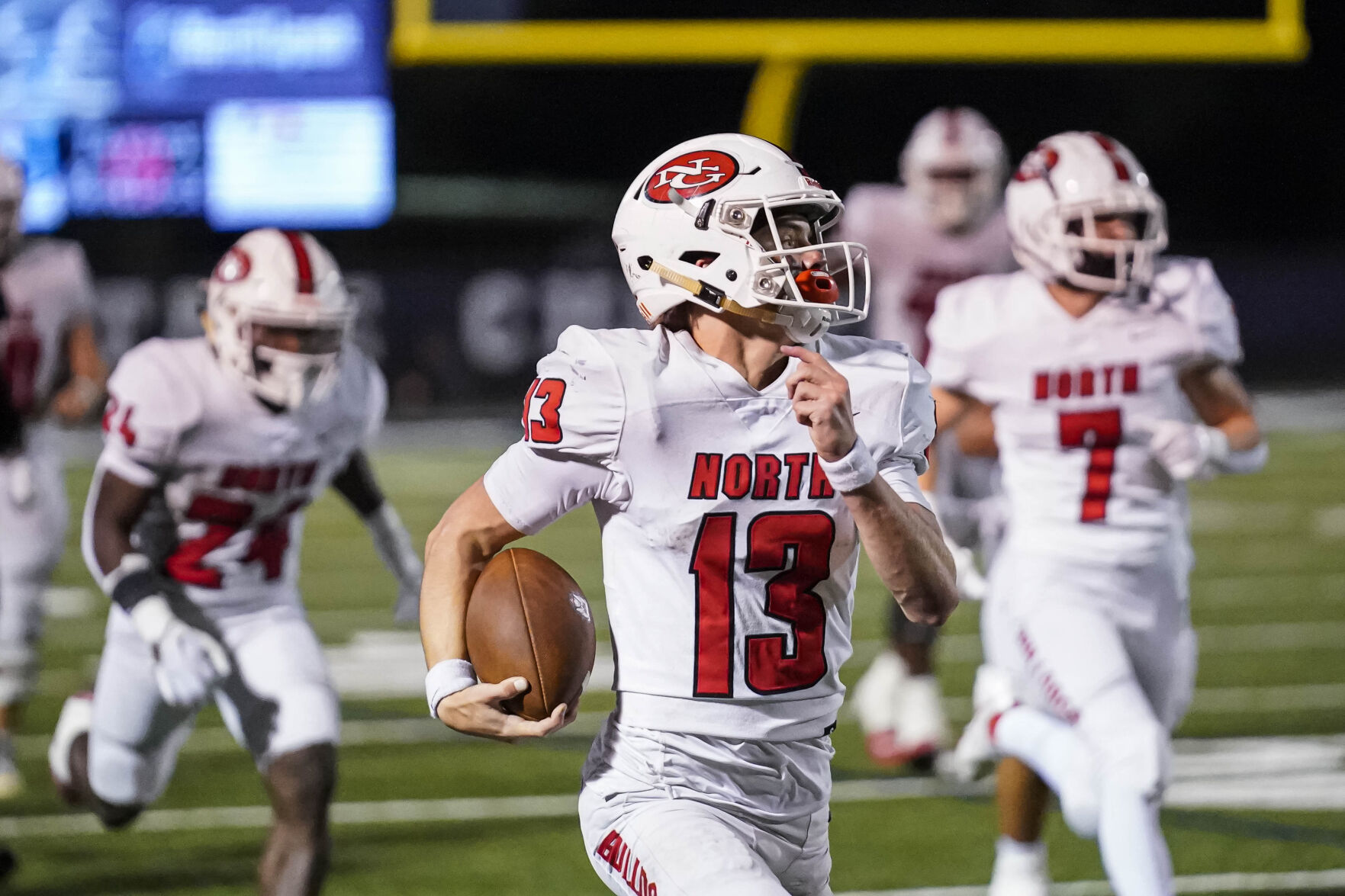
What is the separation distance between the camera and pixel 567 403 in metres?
2.74

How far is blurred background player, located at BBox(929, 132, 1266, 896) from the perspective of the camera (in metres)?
4.12

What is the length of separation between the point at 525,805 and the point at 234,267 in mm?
1957

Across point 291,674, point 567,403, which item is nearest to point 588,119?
point 291,674

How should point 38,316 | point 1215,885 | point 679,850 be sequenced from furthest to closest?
point 38,316, point 1215,885, point 679,850

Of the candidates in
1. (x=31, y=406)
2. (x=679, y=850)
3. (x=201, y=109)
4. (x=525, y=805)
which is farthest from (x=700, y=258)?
(x=201, y=109)

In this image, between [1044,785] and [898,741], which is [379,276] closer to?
[898,741]

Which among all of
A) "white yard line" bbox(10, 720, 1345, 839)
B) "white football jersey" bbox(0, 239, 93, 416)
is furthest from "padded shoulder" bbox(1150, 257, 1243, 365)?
"white football jersey" bbox(0, 239, 93, 416)

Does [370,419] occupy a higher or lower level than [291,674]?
higher

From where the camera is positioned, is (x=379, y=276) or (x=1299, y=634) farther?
(x=379, y=276)

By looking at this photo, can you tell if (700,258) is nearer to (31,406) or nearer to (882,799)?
(882,799)

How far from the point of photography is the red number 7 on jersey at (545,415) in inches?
108

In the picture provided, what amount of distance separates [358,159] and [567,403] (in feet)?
47.8

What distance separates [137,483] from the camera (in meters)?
4.30

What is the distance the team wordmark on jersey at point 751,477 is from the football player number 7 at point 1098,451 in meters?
1.56
